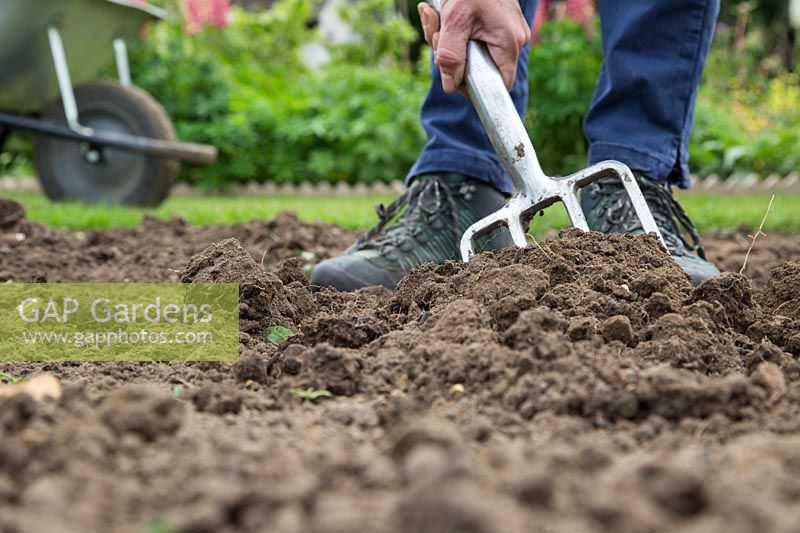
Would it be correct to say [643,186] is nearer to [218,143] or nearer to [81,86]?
[81,86]

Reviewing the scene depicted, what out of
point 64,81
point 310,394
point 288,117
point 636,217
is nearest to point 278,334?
point 310,394

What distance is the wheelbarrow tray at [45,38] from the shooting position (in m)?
5.08

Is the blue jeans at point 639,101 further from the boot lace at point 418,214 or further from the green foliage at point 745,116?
the green foliage at point 745,116

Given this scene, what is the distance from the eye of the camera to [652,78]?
2.42m

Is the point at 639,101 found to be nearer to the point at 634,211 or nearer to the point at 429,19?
the point at 634,211

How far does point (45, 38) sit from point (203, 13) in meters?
3.21

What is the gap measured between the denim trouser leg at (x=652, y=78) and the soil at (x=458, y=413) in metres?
0.61

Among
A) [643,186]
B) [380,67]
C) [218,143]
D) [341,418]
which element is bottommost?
[341,418]

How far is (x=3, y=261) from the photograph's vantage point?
2795 mm

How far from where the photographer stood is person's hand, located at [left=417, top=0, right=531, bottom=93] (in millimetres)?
1910

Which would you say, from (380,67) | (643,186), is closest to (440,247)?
(643,186)

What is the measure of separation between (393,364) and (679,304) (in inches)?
22.0

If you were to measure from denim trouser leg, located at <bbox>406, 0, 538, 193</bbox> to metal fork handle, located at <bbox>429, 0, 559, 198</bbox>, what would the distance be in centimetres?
51

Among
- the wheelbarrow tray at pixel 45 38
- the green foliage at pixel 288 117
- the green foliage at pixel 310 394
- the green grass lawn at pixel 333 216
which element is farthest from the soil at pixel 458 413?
the green foliage at pixel 288 117
